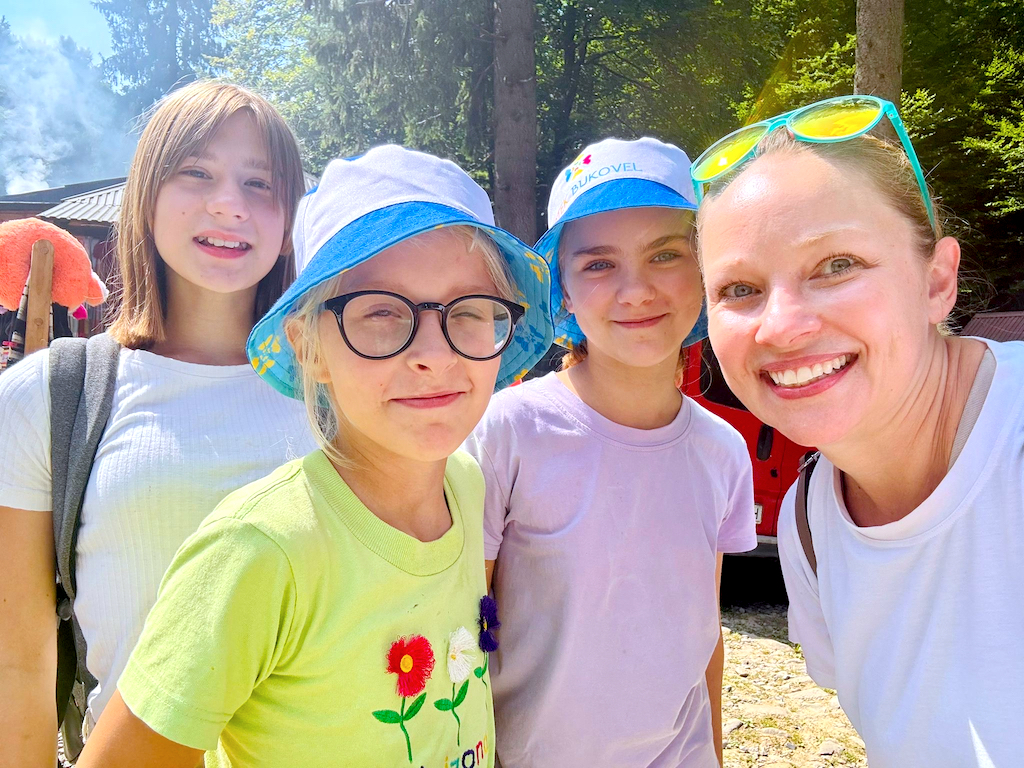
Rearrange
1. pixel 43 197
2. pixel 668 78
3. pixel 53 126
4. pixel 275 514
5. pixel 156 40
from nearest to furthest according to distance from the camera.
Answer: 1. pixel 275 514
2. pixel 668 78
3. pixel 43 197
4. pixel 156 40
5. pixel 53 126

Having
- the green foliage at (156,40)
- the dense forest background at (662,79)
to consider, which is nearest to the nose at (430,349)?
the dense forest background at (662,79)

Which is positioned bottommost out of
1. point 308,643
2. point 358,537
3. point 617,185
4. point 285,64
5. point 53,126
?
point 308,643

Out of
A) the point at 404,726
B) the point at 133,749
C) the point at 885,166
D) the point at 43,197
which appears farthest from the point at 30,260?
the point at 43,197

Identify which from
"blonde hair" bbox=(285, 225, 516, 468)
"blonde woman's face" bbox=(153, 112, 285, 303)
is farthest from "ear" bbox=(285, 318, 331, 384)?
"blonde woman's face" bbox=(153, 112, 285, 303)

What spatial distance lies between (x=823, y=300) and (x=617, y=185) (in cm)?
75

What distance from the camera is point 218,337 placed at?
78.6 inches

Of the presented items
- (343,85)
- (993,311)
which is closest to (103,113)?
(343,85)

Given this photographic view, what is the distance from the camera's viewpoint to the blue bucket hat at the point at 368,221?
1351mm

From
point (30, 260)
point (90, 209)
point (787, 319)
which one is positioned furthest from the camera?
point (90, 209)

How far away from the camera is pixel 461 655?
1450mm

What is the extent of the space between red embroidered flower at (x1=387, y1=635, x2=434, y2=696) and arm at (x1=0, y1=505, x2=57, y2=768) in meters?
0.87

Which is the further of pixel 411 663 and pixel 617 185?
pixel 617 185

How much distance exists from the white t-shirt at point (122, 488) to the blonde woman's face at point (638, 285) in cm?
91

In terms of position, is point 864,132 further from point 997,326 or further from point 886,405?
point 997,326
